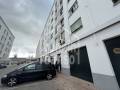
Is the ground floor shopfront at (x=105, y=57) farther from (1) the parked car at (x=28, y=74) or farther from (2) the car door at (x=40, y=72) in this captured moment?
(2) the car door at (x=40, y=72)

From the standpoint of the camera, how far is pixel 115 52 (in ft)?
14.4

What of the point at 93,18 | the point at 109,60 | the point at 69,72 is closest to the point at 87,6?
the point at 93,18

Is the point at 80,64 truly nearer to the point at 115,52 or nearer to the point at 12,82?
the point at 115,52

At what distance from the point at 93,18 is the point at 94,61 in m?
3.01

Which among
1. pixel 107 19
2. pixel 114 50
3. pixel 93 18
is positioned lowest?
pixel 114 50

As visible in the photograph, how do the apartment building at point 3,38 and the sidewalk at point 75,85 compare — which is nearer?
the sidewalk at point 75,85

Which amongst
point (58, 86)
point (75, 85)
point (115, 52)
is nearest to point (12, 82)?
point (58, 86)

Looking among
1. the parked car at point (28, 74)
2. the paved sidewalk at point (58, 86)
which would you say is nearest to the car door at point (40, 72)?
the parked car at point (28, 74)

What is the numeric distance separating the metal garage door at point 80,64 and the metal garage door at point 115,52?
2.15 m

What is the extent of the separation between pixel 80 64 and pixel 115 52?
3.63m

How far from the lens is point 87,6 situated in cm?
650

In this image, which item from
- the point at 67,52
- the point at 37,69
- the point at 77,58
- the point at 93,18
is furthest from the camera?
the point at 67,52

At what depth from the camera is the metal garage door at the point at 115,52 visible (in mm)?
4203

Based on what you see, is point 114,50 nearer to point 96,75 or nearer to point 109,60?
point 109,60
